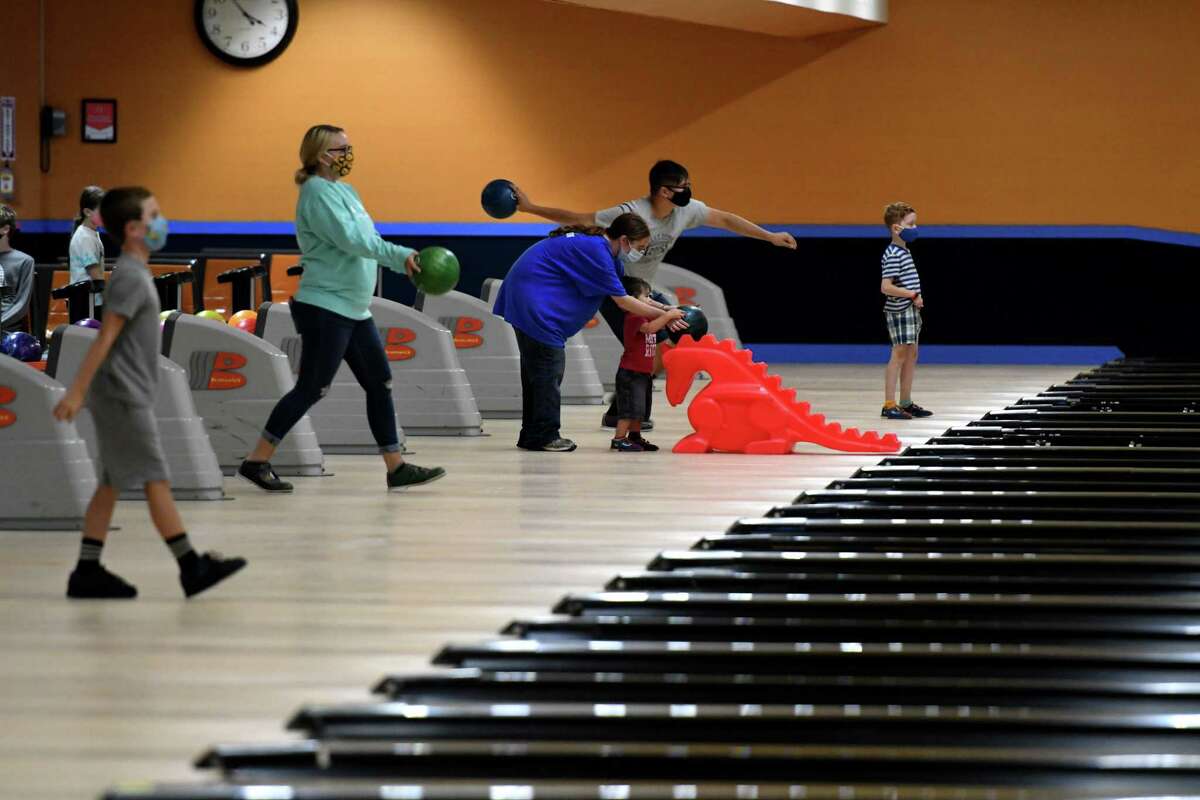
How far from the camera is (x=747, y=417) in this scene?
8648 millimetres

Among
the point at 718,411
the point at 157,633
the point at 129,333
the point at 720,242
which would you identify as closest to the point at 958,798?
the point at 157,633

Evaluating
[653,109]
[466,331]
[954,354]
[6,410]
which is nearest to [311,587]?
[6,410]

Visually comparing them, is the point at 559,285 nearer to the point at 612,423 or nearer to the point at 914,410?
the point at 612,423

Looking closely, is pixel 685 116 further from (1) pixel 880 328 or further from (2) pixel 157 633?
(2) pixel 157 633

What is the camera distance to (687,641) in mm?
4414

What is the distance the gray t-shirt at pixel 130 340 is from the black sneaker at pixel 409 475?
2.29 metres

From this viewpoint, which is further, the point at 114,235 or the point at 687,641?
the point at 114,235

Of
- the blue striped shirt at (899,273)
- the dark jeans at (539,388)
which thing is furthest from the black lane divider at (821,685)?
the blue striped shirt at (899,273)

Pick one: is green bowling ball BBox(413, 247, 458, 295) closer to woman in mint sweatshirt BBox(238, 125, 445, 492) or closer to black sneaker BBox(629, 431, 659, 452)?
woman in mint sweatshirt BBox(238, 125, 445, 492)

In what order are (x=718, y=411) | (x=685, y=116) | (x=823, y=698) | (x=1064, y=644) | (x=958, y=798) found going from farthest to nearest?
(x=685, y=116) < (x=718, y=411) < (x=1064, y=644) < (x=823, y=698) < (x=958, y=798)

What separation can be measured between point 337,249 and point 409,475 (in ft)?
2.90

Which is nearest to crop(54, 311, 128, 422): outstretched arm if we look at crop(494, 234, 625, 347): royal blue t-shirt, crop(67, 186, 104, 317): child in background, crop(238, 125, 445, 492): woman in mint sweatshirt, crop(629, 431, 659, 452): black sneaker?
crop(238, 125, 445, 492): woman in mint sweatshirt

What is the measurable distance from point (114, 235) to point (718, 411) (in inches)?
161

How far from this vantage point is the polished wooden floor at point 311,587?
3.64 metres
